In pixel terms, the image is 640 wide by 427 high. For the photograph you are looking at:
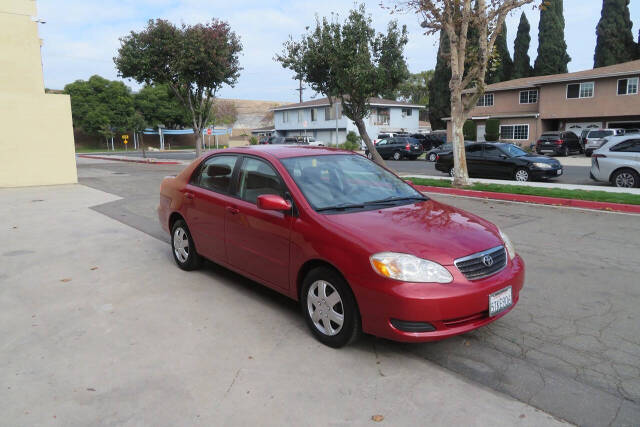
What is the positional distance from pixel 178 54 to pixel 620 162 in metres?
20.6

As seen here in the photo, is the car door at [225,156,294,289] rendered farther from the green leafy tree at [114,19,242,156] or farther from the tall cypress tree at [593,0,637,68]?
the tall cypress tree at [593,0,637,68]

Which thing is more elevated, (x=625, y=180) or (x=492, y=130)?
(x=492, y=130)

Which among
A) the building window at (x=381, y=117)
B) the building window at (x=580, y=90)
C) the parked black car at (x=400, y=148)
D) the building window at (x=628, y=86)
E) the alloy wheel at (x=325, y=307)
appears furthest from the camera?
the building window at (x=381, y=117)

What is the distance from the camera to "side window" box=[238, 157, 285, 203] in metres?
4.47

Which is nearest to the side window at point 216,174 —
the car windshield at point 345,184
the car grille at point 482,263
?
the car windshield at point 345,184

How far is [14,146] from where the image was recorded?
16.1 meters

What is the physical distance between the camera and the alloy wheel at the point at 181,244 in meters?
5.86

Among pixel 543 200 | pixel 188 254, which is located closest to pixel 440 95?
pixel 543 200

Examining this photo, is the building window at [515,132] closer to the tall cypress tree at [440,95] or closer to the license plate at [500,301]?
the tall cypress tree at [440,95]

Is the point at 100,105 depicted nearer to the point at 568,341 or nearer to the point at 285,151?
the point at 285,151

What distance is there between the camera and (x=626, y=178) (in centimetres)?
1306

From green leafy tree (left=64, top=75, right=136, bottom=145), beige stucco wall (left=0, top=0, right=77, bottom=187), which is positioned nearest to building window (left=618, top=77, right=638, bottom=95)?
beige stucco wall (left=0, top=0, right=77, bottom=187)

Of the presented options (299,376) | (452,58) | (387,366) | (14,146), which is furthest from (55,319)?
(14,146)

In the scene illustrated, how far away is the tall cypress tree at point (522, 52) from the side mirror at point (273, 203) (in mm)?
50123
